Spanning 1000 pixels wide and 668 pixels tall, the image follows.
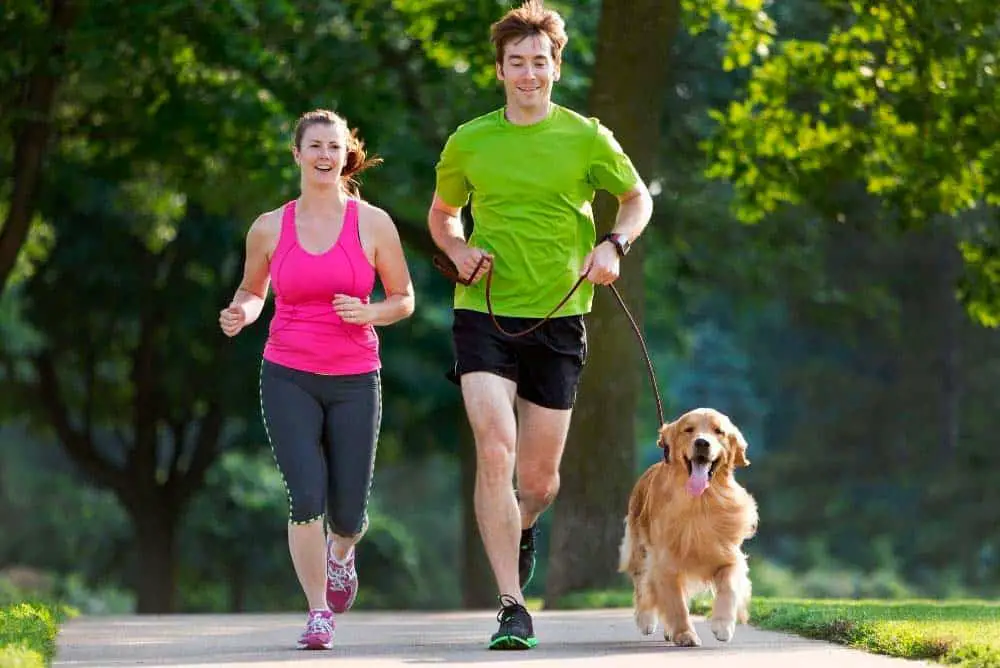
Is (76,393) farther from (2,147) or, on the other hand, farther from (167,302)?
(2,147)

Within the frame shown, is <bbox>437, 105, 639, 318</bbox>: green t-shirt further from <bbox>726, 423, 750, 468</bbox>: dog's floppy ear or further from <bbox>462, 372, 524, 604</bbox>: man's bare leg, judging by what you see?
<bbox>726, 423, 750, 468</bbox>: dog's floppy ear

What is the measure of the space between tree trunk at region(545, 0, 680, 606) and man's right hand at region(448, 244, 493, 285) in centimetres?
628

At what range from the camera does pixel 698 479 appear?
8320 millimetres

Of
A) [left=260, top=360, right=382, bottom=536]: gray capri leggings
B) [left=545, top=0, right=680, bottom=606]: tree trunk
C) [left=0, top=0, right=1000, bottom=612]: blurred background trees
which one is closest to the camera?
[left=260, top=360, right=382, bottom=536]: gray capri leggings

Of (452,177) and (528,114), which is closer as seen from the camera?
(528,114)

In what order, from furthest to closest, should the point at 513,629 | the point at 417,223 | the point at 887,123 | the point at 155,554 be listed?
the point at 155,554 → the point at 417,223 → the point at 887,123 → the point at 513,629

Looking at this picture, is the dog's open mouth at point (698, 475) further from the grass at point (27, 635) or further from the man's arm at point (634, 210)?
the grass at point (27, 635)

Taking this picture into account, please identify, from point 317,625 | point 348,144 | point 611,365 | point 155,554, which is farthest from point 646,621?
point 155,554

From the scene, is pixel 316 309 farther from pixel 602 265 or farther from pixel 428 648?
pixel 428 648

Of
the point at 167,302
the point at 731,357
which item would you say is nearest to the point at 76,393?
the point at 167,302

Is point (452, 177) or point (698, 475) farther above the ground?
point (452, 177)

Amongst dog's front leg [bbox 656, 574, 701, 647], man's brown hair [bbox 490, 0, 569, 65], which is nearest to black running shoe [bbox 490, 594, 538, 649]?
dog's front leg [bbox 656, 574, 701, 647]

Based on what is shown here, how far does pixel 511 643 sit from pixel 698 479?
0.96 m

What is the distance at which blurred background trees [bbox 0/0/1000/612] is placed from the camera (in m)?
15.9
